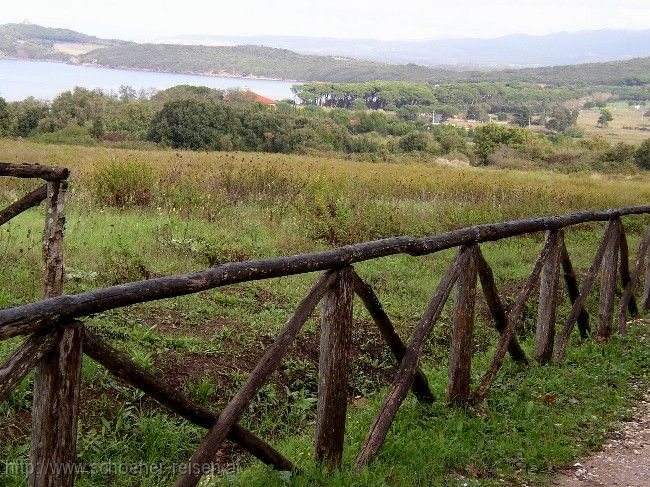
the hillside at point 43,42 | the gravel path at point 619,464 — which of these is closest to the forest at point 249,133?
the gravel path at point 619,464

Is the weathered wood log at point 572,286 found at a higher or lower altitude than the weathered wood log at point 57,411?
lower

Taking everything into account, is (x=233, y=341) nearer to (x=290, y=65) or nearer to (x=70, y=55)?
(x=70, y=55)

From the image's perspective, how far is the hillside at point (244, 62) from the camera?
138375mm

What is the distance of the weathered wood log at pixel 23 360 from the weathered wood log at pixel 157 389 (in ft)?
0.54

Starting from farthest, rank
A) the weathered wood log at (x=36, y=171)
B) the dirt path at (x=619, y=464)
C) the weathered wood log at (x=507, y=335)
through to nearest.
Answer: the weathered wood log at (x=36, y=171) → the weathered wood log at (x=507, y=335) → the dirt path at (x=619, y=464)

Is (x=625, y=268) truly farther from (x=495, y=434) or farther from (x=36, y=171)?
(x=36, y=171)

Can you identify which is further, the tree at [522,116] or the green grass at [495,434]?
the tree at [522,116]

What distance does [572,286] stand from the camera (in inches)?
285

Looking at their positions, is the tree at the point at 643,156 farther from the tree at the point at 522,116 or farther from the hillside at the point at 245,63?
the hillside at the point at 245,63

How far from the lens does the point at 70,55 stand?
459ft

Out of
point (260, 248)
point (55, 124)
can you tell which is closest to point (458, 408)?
point (260, 248)

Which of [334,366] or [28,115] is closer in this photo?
[334,366]

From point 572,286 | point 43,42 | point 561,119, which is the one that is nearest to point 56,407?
point 572,286

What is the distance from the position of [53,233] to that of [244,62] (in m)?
162
